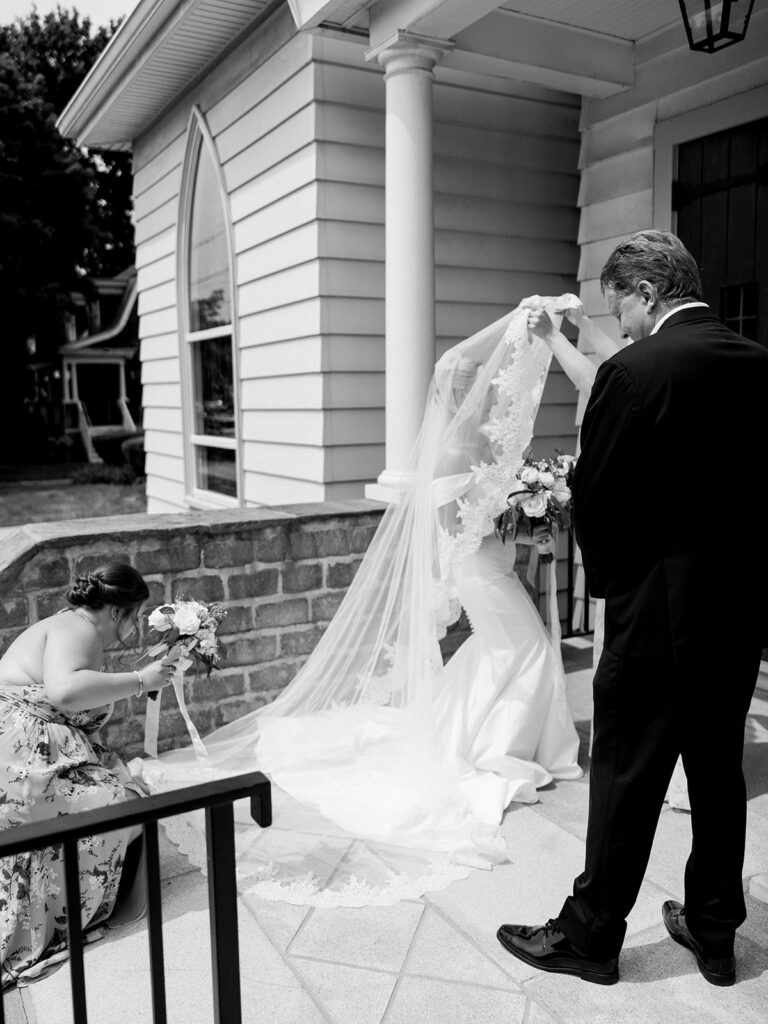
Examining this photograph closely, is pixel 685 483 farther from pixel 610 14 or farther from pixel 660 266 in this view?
pixel 610 14

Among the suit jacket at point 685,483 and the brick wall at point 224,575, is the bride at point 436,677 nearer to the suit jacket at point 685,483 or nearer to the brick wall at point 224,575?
the brick wall at point 224,575

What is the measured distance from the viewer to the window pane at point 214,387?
715 centimetres

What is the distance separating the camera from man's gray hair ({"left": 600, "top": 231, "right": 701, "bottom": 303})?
2332 mm

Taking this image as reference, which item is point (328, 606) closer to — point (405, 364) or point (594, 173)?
point (405, 364)

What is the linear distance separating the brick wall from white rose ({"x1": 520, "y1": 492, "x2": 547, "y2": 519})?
99 centimetres

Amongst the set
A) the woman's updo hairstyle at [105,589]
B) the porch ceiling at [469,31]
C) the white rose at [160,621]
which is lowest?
the white rose at [160,621]

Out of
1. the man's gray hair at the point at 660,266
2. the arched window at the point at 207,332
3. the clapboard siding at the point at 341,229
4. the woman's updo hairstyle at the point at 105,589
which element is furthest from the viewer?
the arched window at the point at 207,332

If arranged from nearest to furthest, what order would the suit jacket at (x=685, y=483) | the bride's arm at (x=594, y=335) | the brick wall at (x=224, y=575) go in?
1. the suit jacket at (x=685, y=483)
2. the bride's arm at (x=594, y=335)
3. the brick wall at (x=224, y=575)

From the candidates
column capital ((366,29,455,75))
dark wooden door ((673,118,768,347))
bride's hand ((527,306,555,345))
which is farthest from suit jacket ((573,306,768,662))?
column capital ((366,29,455,75))

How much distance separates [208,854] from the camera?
5.03 feet

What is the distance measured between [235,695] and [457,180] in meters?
3.47

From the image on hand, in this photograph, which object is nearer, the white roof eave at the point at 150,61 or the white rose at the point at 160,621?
the white rose at the point at 160,621

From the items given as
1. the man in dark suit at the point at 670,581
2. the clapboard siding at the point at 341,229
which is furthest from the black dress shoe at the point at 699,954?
the clapboard siding at the point at 341,229

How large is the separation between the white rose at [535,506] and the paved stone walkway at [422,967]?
4.50 ft
